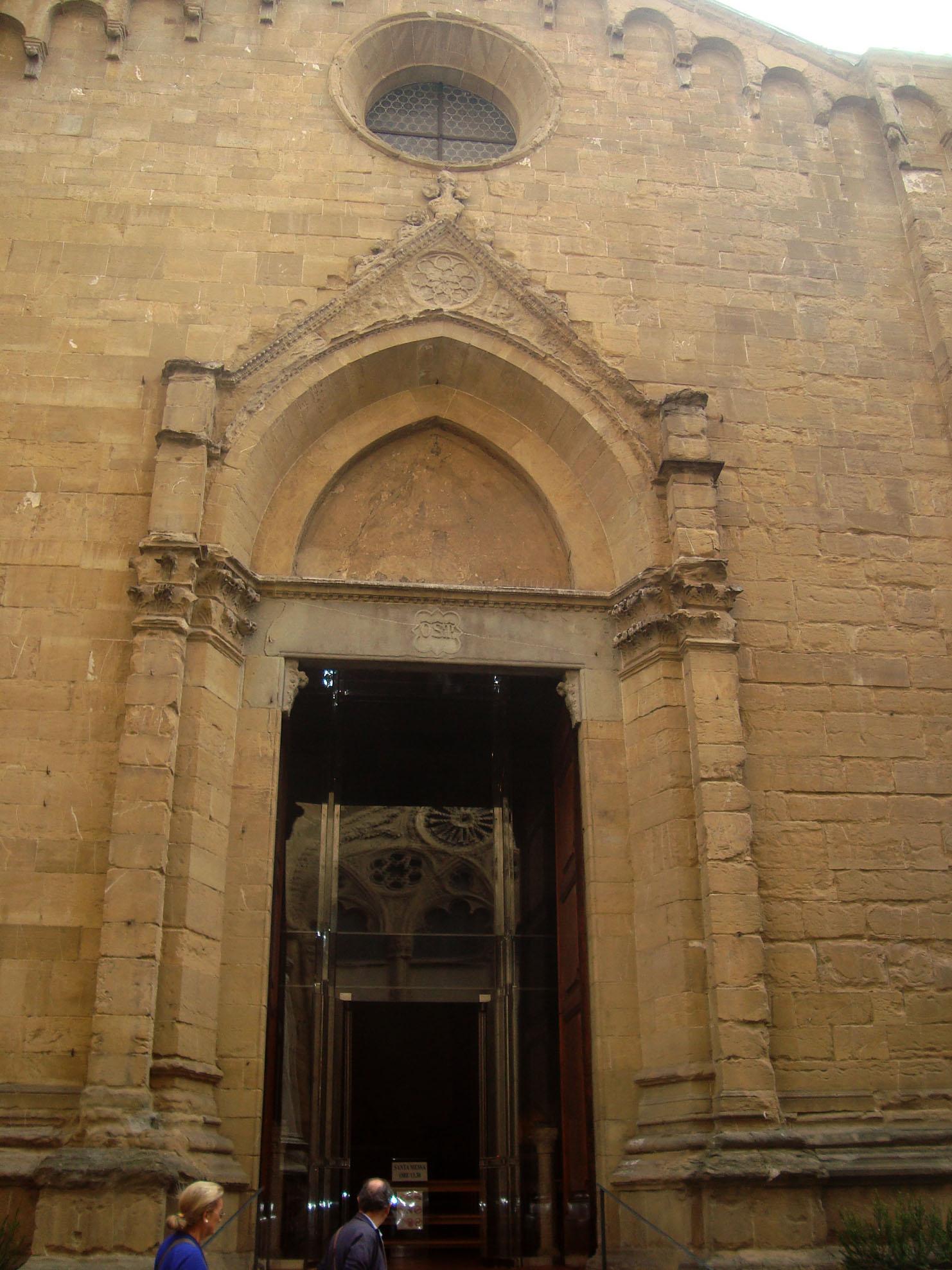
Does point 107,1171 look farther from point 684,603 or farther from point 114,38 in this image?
point 114,38

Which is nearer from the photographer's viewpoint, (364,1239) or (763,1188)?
(364,1239)

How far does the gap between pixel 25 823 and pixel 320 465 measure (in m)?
4.20

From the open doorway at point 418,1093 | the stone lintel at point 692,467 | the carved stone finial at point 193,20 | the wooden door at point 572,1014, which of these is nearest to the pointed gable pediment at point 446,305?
the stone lintel at point 692,467

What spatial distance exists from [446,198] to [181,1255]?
9.57 meters

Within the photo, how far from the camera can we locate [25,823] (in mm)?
8469

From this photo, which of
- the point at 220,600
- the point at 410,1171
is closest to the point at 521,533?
the point at 220,600

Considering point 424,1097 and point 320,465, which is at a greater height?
point 320,465

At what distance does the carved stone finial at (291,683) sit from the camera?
378 inches

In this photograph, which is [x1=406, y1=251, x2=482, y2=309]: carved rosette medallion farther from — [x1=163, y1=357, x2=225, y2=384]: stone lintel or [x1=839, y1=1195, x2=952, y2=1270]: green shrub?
[x1=839, y1=1195, x2=952, y2=1270]: green shrub

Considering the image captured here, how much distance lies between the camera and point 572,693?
9953mm

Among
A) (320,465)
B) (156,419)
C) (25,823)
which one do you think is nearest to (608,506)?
(320,465)

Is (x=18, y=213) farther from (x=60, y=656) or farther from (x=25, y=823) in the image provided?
(x=25, y=823)

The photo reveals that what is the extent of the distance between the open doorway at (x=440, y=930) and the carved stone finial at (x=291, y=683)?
606 mm

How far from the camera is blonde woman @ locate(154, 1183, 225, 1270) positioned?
13.7 ft
